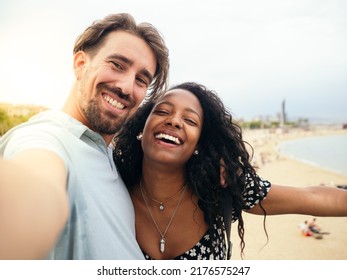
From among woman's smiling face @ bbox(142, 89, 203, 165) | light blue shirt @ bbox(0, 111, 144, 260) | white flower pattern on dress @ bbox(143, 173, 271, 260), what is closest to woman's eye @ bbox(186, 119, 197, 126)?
woman's smiling face @ bbox(142, 89, 203, 165)

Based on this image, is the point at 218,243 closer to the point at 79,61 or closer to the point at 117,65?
the point at 117,65

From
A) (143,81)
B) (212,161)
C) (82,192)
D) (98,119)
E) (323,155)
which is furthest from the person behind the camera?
(323,155)

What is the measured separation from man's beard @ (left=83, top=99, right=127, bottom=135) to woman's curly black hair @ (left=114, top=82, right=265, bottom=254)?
510mm

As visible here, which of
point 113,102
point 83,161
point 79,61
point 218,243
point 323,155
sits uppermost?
point 79,61

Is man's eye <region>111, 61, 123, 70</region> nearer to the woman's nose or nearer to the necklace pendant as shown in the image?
the woman's nose

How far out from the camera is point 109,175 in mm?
1194

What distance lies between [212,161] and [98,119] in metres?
0.83

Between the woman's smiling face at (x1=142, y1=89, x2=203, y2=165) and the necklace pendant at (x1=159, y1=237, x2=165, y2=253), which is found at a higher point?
the woman's smiling face at (x1=142, y1=89, x2=203, y2=165)

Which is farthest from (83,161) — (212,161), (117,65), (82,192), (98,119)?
(212,161)

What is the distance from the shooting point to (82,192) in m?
0.99

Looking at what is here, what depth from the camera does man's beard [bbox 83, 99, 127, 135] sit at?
1.37 m

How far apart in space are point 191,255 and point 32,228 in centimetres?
104
